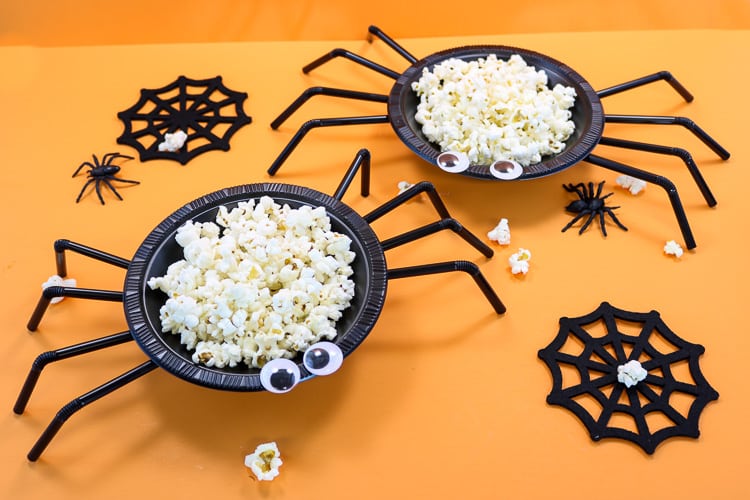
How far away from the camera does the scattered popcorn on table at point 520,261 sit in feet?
7.68

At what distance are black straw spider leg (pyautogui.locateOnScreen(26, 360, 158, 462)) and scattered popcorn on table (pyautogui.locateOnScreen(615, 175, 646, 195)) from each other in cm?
174

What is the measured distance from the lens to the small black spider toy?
8.21 feet

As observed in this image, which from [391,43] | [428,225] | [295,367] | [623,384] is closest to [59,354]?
[295,367]

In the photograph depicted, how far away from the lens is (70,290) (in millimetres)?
1997

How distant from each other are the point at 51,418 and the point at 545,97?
1926mm

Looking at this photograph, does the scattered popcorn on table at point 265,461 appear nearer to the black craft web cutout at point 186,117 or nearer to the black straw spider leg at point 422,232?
the black straw spider leg at point 422,232

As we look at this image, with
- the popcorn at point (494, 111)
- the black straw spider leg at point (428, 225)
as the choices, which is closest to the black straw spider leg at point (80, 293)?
the black straw spider leg at point (428, 225)

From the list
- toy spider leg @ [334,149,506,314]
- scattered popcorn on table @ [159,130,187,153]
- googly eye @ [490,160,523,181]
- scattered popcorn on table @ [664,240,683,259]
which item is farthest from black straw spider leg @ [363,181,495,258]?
scattered popcorn on table @ [159,130,187,153]

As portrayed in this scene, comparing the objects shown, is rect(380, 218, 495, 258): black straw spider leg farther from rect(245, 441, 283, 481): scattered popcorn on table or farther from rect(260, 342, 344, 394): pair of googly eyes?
rect(245, 441, 283, 481): scattered popcorn on table

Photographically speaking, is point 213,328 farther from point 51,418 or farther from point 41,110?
point 41,110

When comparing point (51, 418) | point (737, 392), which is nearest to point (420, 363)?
point (737, 392)

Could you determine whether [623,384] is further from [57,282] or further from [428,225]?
[57,282]

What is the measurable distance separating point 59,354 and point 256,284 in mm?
544

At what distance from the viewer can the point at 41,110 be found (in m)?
2.97
